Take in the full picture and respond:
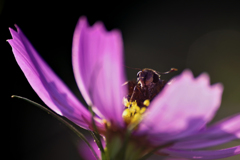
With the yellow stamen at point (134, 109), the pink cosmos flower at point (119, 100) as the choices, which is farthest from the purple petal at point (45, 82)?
the yellow stamen at point (134, 109)

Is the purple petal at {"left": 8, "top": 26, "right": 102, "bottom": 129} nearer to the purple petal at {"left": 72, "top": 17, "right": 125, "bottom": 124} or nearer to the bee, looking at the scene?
the purple petal at {"left": 72, "top": 17, "right": 125, "bottom": 124}

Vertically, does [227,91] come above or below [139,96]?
above

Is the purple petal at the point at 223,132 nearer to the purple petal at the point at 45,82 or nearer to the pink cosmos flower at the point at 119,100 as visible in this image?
the pink cosmos flower at the point at 119,100

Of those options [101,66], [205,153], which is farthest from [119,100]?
[205,153]

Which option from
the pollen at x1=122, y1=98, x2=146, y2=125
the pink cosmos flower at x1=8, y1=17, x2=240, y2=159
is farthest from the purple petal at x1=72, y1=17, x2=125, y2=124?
the pollen at x1=122, y1=98, x2=146, y2=125

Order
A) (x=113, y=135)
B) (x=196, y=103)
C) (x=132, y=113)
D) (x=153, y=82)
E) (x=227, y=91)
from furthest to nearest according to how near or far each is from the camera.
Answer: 1. (x=227, y=91)
2. (x=153, y=82)
3. (x=132, y=113)
4. (x=113, y=135)
5. (x=196, y=103)

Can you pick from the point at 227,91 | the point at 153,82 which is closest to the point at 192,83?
the point at 153,82

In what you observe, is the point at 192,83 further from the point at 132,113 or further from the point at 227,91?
the point at 227,91
